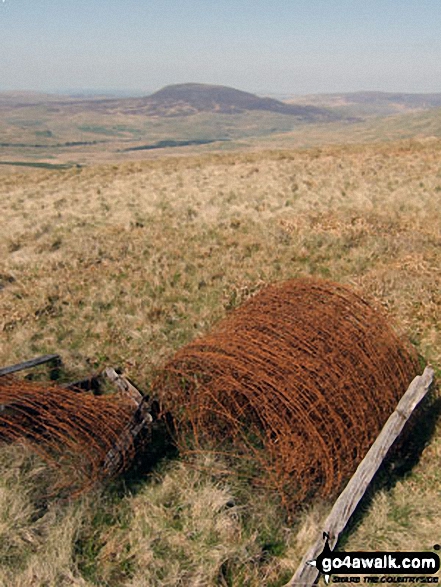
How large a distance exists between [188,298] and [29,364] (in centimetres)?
373

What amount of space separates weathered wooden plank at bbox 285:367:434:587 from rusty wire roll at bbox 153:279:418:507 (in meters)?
0.26

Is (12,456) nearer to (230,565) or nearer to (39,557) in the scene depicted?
(39,557)

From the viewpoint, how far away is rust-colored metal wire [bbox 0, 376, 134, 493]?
552 cm

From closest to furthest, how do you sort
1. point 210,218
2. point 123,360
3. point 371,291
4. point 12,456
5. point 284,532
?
point 284,532
point 12,456
point 123,360
point 371,291
point 210,218

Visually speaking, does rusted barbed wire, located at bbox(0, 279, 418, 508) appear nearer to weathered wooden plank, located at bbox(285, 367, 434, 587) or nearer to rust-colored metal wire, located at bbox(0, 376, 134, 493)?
rust-colored metal wire, located at bbox(0, 376, 134, 493)

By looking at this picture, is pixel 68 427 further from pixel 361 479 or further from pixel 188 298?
pixel 188 298

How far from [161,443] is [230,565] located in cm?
223

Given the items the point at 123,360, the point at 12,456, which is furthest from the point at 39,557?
the point at 123,360

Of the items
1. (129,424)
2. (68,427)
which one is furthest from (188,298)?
(68,427)

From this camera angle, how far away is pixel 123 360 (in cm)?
817

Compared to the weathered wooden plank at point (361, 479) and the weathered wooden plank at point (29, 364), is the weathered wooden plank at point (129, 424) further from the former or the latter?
the weathered wooden plank at point (361, 479)

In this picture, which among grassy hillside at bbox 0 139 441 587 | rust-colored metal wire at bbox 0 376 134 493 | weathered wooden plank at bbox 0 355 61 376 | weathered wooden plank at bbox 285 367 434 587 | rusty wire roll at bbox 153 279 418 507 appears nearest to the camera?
weathered wooden plank at bbox 285 367 434 587

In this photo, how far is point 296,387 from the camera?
17.4 ft

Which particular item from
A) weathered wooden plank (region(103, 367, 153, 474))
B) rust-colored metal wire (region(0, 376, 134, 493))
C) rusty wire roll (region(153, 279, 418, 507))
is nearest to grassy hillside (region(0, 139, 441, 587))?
rust-colored metal wire (region(0, 376, 134, 493))
